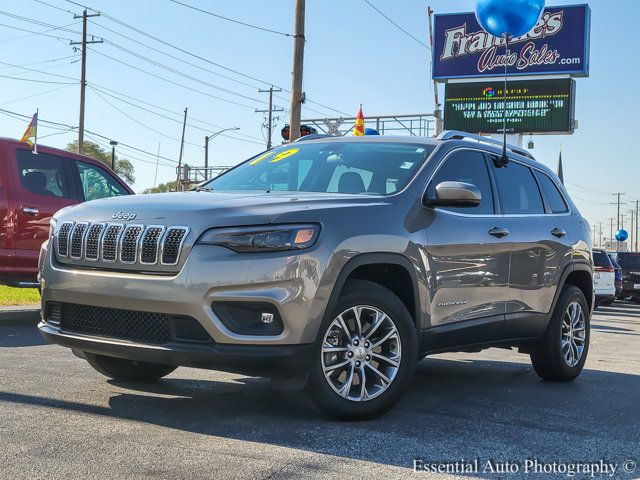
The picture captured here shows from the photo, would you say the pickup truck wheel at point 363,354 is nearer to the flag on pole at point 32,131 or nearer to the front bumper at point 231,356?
the front bumper at point 231,356

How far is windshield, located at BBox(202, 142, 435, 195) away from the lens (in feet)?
18.3

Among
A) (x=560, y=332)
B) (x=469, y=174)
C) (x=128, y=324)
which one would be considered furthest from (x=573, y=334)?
(x=128, y=324)

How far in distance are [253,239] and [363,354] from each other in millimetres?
988

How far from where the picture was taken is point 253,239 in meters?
4.41

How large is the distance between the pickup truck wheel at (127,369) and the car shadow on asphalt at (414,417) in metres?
0.08

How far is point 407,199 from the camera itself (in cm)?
531

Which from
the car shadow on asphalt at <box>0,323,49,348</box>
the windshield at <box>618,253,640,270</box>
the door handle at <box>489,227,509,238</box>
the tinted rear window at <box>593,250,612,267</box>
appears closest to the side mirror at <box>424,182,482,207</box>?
the door handle at <box>489,227,509,238</box>

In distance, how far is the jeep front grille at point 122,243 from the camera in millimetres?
4441

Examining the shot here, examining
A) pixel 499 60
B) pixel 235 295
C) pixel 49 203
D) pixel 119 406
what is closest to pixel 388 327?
pixel 235 295

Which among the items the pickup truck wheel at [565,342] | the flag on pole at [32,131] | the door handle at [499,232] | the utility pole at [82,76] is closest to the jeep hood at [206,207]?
the door handle at [499,232]

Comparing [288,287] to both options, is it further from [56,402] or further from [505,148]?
[505,148]

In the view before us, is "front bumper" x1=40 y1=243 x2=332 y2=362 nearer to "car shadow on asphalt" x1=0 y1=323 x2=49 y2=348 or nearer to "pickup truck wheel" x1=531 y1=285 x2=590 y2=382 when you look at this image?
"pickup truck wheel" x1=531 y1=285 x2=590 y2=382

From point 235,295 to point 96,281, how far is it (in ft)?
2.77

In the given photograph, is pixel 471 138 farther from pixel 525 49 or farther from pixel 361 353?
pixel 525 49
